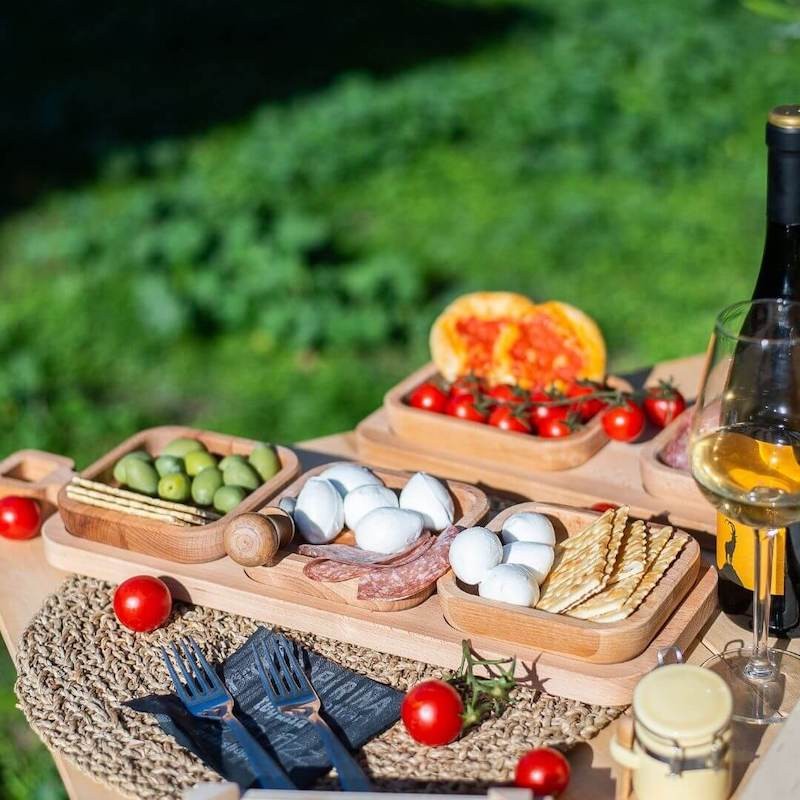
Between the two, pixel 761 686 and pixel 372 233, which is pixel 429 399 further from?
pixel 372 233

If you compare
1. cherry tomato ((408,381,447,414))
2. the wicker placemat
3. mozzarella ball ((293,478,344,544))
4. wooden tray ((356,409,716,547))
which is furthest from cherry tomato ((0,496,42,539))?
cherry tomato ((408,381,447,414))

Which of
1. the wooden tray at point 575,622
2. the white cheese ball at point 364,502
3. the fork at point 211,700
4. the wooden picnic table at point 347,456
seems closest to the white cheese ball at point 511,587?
the wooden tray at point 575,622

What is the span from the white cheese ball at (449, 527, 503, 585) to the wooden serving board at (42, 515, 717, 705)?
99 mm

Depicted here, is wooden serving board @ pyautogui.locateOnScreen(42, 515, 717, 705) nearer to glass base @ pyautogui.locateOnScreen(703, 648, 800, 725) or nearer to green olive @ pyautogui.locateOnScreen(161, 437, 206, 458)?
glass base @ pyautogui.locateOnScreen(703, 648, 800, 725)

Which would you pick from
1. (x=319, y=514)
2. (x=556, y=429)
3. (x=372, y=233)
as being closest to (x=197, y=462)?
(x=319, y=514)

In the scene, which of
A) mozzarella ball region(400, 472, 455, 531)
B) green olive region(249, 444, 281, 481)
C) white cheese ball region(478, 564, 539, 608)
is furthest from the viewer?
green olive region(249, 444, 281, 481)

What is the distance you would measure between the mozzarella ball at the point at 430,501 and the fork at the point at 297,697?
0.36 m

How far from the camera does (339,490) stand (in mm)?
2375

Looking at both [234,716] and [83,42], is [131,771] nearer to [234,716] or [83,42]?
[234,716]

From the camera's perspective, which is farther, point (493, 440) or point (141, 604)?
point (493, 440)

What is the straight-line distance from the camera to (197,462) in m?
2.54

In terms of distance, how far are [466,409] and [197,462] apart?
615mm

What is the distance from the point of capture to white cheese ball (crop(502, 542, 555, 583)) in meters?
2.06

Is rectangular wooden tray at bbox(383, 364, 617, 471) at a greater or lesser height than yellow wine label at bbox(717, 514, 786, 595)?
lesser
